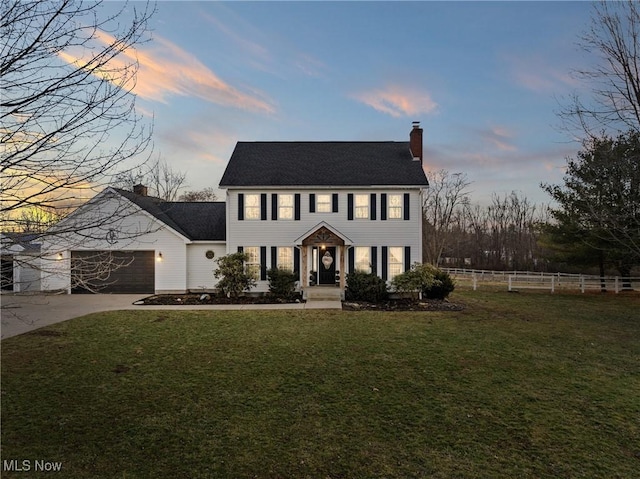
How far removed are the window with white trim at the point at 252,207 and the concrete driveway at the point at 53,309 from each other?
22.0 feet

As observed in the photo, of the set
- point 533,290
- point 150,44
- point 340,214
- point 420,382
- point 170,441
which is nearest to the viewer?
point 150,44

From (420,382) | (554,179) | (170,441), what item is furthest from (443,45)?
(170,441)

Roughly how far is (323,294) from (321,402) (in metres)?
10.2

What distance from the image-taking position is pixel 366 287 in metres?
15.4

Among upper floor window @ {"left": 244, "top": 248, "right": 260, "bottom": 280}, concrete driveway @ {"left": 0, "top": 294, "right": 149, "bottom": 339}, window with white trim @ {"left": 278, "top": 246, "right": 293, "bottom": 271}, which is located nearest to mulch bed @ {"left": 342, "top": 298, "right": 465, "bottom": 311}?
window with white trim @ {"left": 278, "top": 246, "right": 293, "bottom": 271}

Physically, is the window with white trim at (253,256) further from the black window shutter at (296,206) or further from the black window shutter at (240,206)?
the black window shutter at (296,206)

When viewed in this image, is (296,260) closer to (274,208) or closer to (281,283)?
(281,283)

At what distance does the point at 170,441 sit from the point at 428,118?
21064mm

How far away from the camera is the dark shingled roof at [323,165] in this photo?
17.1m

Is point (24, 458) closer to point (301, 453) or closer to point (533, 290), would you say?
point (301, 453)

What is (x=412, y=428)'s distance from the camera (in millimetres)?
4711

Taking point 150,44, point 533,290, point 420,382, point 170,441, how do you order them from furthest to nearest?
point 533,290 → point 420,382 → point 170,441 → point 150,44

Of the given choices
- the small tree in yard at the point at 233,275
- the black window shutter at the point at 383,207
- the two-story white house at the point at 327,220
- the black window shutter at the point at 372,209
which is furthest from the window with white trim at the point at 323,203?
the small tree in yard at the point at 233,275

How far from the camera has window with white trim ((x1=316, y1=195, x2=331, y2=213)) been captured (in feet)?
56.0
